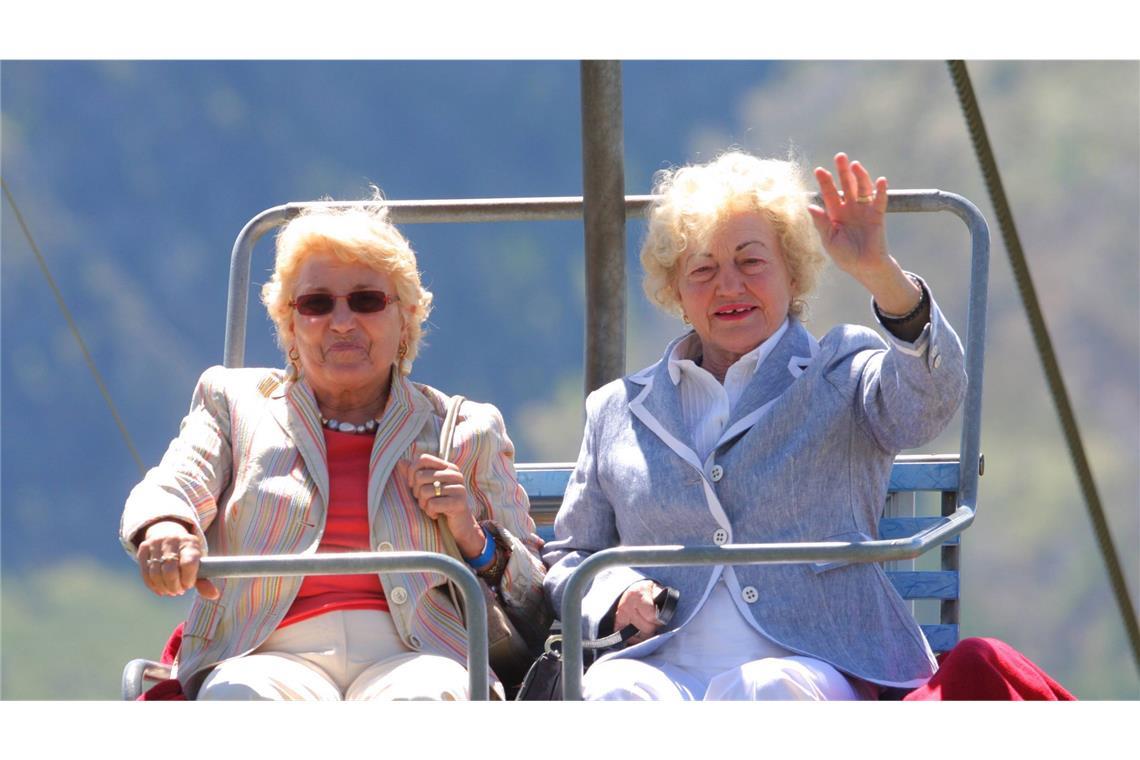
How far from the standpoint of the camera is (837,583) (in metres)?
3.13

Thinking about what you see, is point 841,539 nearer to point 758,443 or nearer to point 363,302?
point 758,443

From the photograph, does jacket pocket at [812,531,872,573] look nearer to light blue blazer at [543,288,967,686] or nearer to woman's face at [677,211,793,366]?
light blue blazer at [543,288,967,686]

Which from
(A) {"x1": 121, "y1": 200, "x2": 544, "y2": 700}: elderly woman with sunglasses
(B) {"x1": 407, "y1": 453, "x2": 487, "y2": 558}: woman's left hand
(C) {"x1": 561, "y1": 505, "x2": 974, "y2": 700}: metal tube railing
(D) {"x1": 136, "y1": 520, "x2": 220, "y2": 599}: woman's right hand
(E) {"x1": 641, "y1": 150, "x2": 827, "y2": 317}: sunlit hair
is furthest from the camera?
(E) {"x1": 641, "y1": 150, "x2": 827, "y2": 317}: sunlit hair

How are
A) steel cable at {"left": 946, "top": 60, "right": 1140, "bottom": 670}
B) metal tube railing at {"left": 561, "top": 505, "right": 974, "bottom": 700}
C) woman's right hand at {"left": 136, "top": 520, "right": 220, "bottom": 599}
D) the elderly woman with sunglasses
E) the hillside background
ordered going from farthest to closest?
the hillside background, steel cable at {"left": 946, "top": 60, "right": 1140, "bottom": 670}, the elderly woman with sunglasses, woman's right hand at {"left": 136, "top": 520, "right": 220, "bottom": 599}, metal tube railing at {"left": 561, "top": 505, "right": 974, "bottom": 700}

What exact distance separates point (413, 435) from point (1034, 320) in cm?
143

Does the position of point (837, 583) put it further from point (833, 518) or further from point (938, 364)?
point (938, 364)

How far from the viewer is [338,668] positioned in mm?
3115

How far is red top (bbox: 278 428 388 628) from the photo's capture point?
3.17m

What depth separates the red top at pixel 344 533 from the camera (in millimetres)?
3170

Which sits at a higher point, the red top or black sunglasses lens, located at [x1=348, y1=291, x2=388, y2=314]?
black sunglasses lens, located at [x1=348, y1=291, x2=388, y2=314]

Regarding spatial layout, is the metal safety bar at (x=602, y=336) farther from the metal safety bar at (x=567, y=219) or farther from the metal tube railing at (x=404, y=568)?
the metal tube railing at (x=404, y=568)

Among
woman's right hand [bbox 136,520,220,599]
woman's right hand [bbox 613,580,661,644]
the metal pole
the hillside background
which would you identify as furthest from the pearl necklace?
the hillside background

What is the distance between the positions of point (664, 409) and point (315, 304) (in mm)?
644
